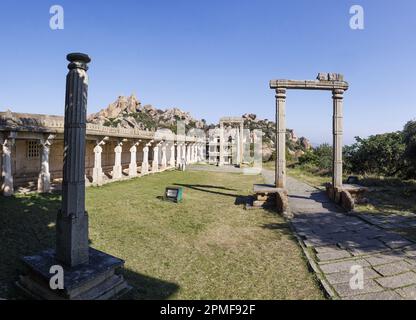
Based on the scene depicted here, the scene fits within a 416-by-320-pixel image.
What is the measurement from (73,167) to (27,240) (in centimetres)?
357

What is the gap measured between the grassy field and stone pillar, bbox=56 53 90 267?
112 centimetres

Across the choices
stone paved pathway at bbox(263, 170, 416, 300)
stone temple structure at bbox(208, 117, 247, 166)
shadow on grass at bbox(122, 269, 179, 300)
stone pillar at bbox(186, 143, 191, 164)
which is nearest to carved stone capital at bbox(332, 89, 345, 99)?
stone paved pathway at bbox(263, 170, 416, 300)

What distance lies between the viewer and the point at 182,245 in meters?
7.09

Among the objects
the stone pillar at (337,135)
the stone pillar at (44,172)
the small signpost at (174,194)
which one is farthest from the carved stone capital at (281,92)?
the stone pillar at (44,172)

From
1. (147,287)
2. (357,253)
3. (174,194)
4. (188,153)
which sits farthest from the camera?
(188,153)

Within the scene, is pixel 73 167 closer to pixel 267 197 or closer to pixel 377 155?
pixel 267 197

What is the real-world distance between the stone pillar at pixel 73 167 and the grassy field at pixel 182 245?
112cm

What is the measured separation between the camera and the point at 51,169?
1798 cm

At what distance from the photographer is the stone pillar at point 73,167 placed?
4422 millimetres

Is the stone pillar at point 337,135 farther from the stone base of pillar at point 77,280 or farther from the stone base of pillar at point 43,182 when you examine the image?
the stone base of pillar at point 43,182

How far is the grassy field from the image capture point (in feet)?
16.3

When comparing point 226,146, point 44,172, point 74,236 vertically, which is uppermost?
point 226,146

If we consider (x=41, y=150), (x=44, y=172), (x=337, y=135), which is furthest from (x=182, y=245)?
(x=41, y=150)
